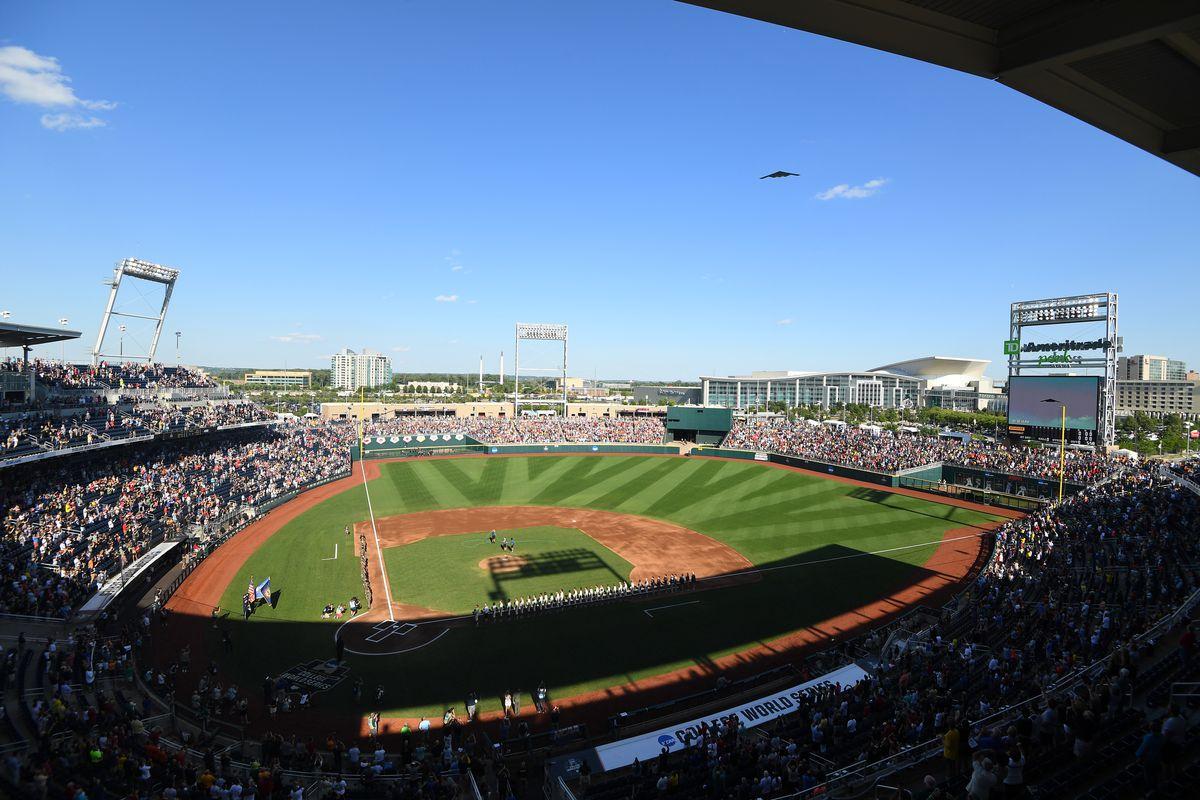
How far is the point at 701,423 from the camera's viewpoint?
224ft

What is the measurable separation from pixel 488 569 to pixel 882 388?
126 metres

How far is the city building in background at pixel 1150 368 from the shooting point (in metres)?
161

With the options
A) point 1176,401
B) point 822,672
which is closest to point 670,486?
point 822,672

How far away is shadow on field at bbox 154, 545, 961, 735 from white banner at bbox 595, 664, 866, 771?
2892mm

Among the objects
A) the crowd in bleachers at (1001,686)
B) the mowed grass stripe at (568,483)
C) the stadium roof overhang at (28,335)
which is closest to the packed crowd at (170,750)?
the crowd in bleachers at (1001,686)

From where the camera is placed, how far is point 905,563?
3011cm

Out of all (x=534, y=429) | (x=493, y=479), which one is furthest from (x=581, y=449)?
(x=493, y=479)

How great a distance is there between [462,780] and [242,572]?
1952 centimetres

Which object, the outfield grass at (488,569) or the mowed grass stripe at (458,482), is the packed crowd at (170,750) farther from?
the mowed grass stripe at (458,482)

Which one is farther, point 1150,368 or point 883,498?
point 1150,368

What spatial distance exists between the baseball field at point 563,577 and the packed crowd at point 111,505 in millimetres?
2831

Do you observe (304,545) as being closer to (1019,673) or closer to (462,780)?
(462,780)

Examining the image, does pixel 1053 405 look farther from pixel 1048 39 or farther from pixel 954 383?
pixel 954 383

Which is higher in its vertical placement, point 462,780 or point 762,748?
point 762,748
